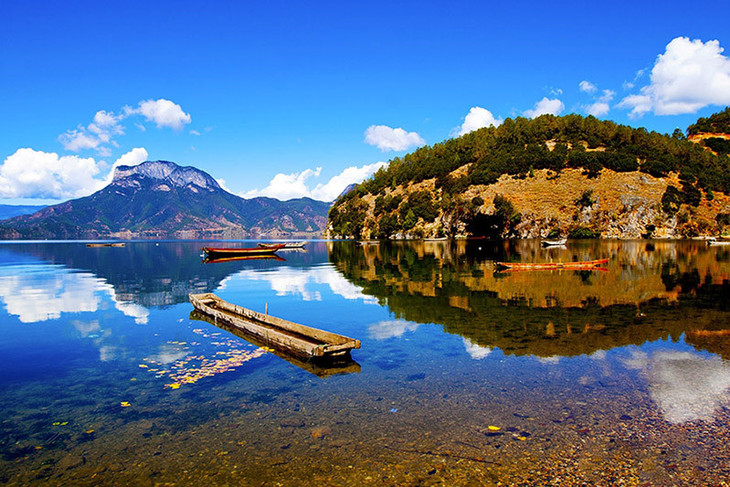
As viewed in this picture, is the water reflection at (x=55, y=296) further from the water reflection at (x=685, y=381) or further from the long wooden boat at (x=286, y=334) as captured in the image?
the water reflection at (x=685, y=381)

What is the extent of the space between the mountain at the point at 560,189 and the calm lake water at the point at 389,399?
12133cm

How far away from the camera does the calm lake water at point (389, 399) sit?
8461mm

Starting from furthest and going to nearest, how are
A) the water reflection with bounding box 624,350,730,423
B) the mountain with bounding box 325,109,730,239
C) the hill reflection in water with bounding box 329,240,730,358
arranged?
the mountain with bounding box 325,109,730,239
the hill reflection in water with bounding box 329,240,730,358
the water reflection with bounding box 624,350,730,423

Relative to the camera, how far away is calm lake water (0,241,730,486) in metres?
8.46

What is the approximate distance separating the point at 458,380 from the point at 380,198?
175 m

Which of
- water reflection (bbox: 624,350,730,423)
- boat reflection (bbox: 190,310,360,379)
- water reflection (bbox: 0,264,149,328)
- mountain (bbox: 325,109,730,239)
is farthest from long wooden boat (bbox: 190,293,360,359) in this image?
mountain (bbox: 325,109,730,239)

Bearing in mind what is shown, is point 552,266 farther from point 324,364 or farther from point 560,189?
point 560,189

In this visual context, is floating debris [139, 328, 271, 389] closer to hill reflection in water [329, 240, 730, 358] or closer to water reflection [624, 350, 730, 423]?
hill reflection in water [329, 240, 730, 358]

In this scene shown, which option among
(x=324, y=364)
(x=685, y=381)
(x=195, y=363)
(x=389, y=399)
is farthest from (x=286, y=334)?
(x=685, y=381)

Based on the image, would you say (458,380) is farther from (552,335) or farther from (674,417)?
(552,335)

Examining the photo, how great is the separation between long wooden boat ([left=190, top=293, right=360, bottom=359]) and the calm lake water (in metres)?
0.65

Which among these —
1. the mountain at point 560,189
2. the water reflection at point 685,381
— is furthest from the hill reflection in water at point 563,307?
the mountain at point 560,189

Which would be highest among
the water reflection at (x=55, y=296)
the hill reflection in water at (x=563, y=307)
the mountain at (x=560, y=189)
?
the mountain at (x=560, y=189)

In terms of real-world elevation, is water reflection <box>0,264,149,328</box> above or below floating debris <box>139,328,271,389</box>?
above
